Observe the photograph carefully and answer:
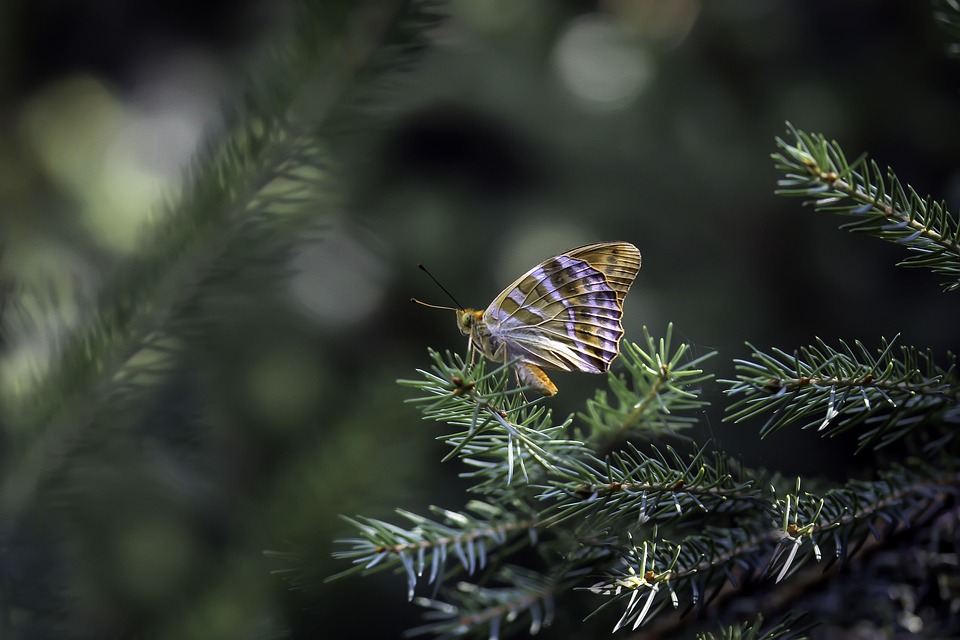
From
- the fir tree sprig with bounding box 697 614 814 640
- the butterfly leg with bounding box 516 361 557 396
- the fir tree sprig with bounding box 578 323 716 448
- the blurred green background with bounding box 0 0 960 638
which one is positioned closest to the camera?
the fir tree sprig with bounding box 697 614 814 640

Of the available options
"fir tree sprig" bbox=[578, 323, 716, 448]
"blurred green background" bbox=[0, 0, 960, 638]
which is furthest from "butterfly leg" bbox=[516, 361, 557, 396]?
"blurred green background" bbox=[0, 0, 960, 638]

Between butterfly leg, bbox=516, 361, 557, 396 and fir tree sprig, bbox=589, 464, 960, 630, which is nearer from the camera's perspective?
fir tree sprig, bbox=589, 464, 960, 630

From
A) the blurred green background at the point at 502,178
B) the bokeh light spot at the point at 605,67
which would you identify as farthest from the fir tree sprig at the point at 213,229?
the bokeh light spot at the point at 605,67

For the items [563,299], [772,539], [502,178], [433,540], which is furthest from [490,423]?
[502,178]

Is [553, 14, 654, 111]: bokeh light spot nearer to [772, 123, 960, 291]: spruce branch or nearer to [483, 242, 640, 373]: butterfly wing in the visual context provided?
[483, 242, 640, 373]: butterfly wing

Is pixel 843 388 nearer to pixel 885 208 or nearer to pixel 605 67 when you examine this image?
pixel 885 208

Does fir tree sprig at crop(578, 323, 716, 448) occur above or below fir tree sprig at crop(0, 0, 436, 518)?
below

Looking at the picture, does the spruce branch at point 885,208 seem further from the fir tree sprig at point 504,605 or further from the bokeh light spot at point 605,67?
the bokeh light spot at point 605,67
